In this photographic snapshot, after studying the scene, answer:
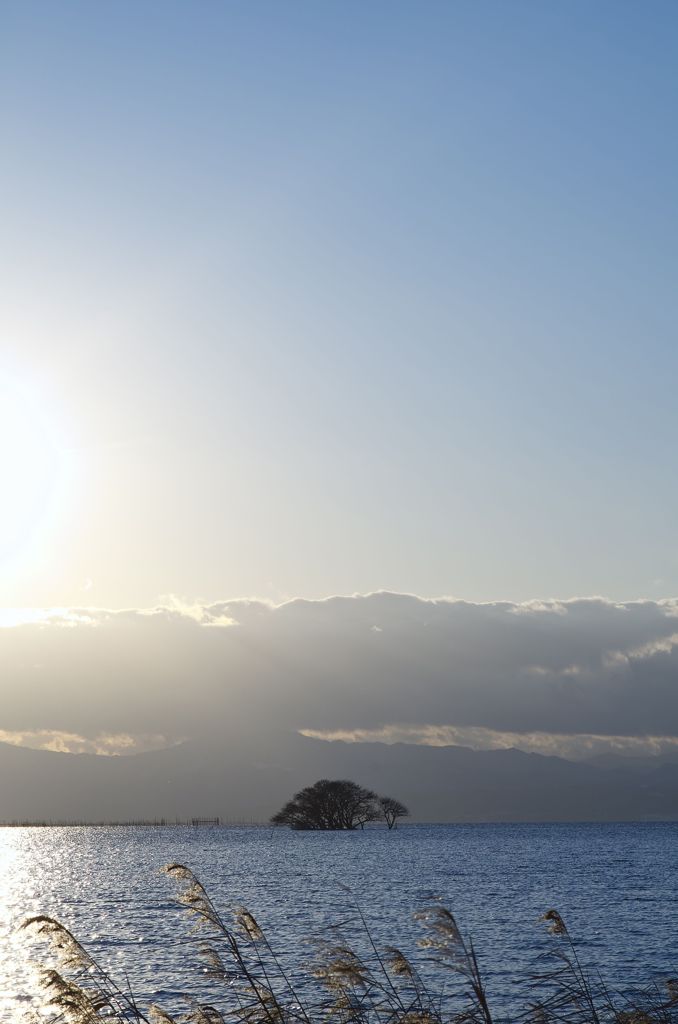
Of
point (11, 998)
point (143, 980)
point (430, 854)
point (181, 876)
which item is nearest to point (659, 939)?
point (143, 980)

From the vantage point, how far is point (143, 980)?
120 ft

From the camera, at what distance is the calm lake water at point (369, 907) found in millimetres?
39719

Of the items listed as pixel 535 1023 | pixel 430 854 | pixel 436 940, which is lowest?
pixel 430 854

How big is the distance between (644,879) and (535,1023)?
90686mm

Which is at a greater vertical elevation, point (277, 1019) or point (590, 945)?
point (277, 1019)

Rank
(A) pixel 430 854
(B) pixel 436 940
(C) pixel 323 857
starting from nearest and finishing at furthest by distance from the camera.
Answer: (B) pixel 436 940, (C) pixel 323 857, (A) pixel 430 854

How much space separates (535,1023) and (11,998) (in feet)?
91.7

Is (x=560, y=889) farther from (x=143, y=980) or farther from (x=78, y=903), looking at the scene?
(x=143, y=980)

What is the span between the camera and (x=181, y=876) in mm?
11266

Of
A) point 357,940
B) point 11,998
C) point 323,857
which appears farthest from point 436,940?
point 323,857

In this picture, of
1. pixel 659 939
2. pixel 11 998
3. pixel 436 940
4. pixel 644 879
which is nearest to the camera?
pixel 436 940

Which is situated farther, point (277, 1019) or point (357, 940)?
point (357, 940)

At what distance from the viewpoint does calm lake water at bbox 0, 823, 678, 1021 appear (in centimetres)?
3972

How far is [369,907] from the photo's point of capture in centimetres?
6506
